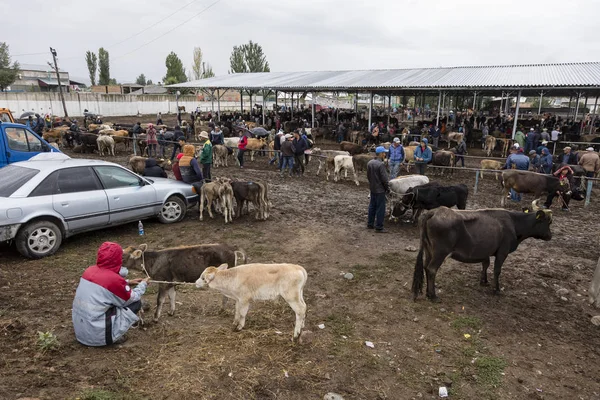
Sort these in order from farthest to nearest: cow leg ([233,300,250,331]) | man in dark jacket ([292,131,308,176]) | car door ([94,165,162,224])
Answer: man in dark jacket ([292,131,308,176]) < car door ([94,165,162,224]) < cow leg ([233,300,250,331])

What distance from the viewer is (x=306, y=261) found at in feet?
25.5

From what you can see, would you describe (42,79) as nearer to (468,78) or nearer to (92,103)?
(92,103)

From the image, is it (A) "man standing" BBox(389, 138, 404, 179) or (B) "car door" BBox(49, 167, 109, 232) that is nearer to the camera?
(B) "car door" BBox(49, 167, 109, 232)

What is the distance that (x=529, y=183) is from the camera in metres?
12.1

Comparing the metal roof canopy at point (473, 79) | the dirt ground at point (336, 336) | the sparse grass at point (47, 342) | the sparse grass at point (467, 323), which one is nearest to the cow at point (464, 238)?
the dirt ground at point (336, 336)

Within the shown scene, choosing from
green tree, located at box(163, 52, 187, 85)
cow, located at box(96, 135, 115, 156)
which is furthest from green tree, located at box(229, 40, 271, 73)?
cow, located at box(96, 135, 115, 156)

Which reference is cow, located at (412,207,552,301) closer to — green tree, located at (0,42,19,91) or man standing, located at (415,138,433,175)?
man standing, located at (415,138,433,175)

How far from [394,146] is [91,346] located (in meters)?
11.1

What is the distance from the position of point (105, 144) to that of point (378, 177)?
1607cm

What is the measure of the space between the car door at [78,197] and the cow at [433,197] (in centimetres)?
689

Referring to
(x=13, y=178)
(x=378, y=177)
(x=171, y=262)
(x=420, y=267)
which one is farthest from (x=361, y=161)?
(x=13, y=178)

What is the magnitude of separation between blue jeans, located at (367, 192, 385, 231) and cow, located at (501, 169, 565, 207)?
4970 mm

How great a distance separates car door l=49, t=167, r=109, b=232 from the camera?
7468mm

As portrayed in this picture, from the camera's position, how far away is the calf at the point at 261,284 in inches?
193
